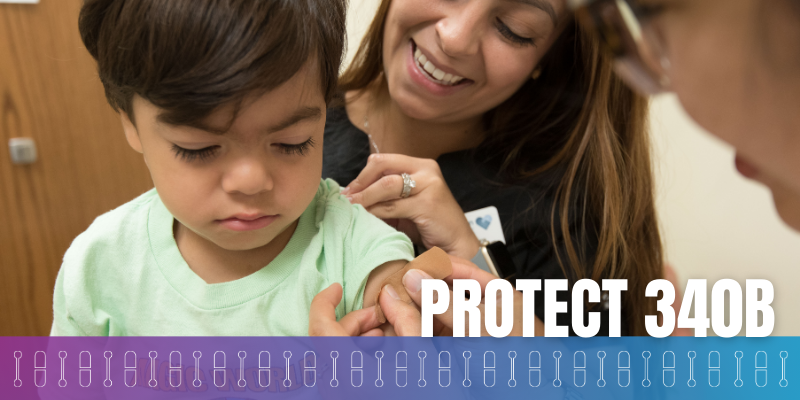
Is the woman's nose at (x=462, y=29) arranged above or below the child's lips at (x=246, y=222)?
above

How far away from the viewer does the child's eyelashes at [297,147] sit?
667 millimetres

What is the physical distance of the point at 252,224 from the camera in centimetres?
68

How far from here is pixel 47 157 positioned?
1.64m

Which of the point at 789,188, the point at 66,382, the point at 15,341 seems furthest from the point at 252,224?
the point at 15,341

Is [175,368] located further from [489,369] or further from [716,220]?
[716,220]

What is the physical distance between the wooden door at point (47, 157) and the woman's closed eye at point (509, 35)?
3.82ft

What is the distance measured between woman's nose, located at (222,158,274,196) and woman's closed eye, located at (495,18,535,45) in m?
0.59

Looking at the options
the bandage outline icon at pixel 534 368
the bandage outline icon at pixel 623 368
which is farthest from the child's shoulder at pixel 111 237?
the bandage outline icon at pixel 623 368

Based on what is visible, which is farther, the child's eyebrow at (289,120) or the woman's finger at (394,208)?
the woman's finger at (394,208)

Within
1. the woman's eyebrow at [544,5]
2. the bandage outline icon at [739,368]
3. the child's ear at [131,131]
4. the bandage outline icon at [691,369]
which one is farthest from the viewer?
the bandage outline icon at [739,368]

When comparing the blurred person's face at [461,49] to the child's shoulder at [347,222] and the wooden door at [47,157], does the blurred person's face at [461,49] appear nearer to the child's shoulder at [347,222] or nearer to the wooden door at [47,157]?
the child's shoulder at [347,222]

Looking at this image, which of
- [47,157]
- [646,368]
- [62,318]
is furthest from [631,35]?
[47,157]

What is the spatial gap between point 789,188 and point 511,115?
85cm

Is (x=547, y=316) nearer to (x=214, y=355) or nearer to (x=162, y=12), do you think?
(x=214, y=355)
